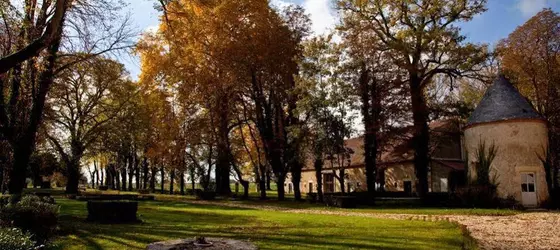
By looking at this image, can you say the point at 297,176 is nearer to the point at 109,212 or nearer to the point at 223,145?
the point at 223,145

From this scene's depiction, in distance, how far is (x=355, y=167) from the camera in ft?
169

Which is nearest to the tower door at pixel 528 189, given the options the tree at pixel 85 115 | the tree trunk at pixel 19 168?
the tree trunk at pixel 19 168

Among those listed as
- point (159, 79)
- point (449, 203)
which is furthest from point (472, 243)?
point (159, 79)

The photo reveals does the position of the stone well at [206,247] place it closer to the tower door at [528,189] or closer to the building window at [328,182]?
the tower door at [528,189]

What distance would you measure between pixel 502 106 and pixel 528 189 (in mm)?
5364

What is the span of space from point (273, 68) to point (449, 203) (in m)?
16.5

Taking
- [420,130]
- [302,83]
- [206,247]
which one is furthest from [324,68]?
[206,247]

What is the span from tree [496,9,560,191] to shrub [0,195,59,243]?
32421 millimetres

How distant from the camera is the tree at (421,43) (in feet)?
103

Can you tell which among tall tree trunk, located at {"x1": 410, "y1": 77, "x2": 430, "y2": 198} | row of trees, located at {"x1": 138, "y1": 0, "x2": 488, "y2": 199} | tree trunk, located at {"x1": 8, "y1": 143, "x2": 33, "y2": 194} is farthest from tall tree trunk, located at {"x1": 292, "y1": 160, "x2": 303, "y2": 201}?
tree trunk, located at {"x1": 8, "y1": 143, "x2": 33, "y2": 194}

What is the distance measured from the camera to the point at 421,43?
102 feet

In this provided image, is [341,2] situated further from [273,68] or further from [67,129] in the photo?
[67,129]

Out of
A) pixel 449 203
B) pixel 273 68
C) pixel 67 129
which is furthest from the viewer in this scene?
pixel 67 129

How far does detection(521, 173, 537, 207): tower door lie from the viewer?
28.1m
